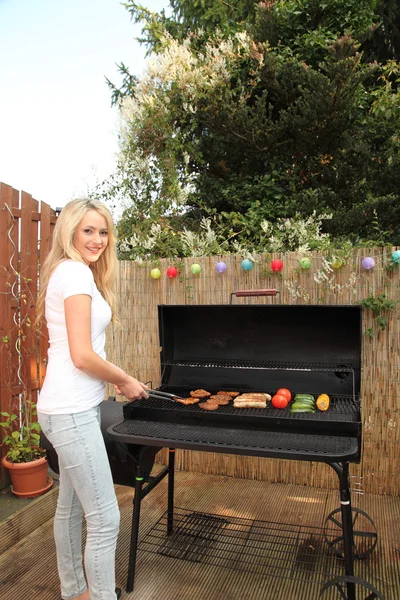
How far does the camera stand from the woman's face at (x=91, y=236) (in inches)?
76.0

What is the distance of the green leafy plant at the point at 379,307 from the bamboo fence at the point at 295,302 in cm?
3

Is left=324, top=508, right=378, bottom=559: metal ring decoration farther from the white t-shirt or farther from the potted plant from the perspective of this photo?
the potted plant

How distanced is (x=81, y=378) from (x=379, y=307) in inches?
97.3

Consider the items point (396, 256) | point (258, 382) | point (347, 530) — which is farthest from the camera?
point (396, 256)

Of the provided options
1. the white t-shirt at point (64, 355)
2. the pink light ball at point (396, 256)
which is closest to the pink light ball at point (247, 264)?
the pink light ball at point (396, 256)

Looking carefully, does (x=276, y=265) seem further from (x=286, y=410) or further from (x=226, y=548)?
(x=226, y=548)

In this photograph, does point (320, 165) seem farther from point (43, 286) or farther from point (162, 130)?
point (43, 286)

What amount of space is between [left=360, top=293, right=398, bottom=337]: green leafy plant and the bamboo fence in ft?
0.09

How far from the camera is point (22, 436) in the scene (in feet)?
11.8

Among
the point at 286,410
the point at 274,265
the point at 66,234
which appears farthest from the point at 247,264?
the point at 66,234

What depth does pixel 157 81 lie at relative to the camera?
750 centimetres

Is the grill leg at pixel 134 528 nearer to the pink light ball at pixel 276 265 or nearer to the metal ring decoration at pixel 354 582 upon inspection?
the metal ring decoration at pixel 354 582

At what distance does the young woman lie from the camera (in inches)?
69.0

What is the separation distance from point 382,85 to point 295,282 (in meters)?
6.05
